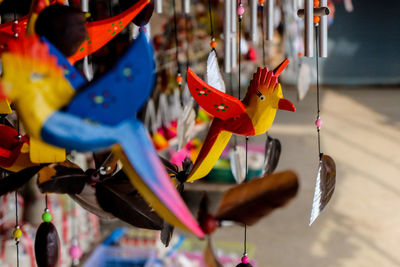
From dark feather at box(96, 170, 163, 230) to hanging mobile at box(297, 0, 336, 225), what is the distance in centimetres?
21

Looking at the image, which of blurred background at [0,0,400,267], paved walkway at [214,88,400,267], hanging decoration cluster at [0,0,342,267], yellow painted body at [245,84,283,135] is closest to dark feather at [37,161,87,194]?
hanging decoration cluster at [0,0,342,267]

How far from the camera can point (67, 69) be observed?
345 mm

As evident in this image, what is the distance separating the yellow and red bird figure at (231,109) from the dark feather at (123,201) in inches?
3.3

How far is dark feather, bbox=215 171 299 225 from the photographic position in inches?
14.7

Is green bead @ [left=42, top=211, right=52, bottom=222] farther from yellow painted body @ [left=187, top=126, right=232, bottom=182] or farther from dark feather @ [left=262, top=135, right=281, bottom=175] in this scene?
dark feather @ [left=262, top=135, right=281, bottom=175]

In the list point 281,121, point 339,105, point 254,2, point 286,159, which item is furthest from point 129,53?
point 339,105

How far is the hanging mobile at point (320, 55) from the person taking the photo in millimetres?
590

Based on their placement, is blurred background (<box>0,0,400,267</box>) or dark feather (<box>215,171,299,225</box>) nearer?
dark feather (<box>215,171,299,225</box>)

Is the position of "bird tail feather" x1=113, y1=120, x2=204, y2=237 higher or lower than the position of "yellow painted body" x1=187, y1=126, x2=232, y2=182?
higher

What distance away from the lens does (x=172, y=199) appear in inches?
13.1

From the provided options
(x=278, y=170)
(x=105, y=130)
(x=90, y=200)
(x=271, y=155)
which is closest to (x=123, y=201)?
(x=90, y=200)

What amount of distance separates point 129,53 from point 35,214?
2.00m

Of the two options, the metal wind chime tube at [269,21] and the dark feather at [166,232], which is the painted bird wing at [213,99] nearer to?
the dark feather at [166,232]

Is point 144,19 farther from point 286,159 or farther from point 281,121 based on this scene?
point 281,121
